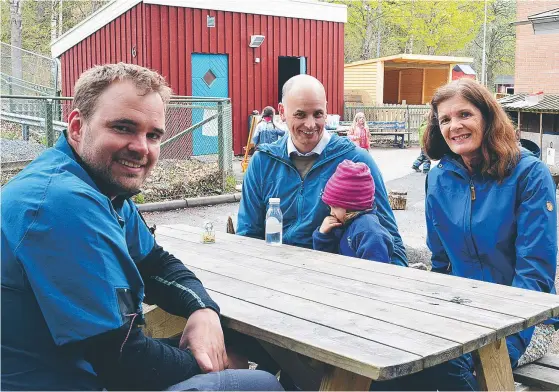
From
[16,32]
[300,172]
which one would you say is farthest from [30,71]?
[300,172]

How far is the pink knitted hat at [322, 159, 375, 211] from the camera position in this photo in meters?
3.69

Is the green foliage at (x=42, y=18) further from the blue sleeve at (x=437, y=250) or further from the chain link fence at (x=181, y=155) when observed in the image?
the blue sleeve at (x=437, y=250)

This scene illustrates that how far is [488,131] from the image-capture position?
338 centimetres

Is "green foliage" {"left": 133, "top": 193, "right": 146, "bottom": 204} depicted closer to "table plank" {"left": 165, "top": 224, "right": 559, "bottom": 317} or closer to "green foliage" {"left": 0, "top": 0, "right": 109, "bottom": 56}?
"table plank" {"left": 165, "top": 224, "right": 559, "bottom": 317}

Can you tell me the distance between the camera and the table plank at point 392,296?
2346 mm

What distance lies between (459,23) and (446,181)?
1653 inches

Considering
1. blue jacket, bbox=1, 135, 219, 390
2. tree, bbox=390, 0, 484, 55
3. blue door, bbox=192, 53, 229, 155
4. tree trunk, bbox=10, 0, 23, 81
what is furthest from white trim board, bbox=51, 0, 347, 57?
tree, bbox=390, 0, 484, 55

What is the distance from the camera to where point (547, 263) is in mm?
3115

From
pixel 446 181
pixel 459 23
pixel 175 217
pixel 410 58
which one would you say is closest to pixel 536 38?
pixel 410 58

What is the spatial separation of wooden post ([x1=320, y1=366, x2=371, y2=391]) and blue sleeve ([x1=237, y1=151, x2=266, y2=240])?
2.08 metres

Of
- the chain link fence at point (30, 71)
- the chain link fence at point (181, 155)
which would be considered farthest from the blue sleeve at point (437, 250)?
the chain link fence at point (30, 71)

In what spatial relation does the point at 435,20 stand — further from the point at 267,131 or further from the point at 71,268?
the point at 71,268

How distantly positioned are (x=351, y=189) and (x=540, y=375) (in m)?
1.33

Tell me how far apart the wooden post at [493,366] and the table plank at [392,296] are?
130mm
